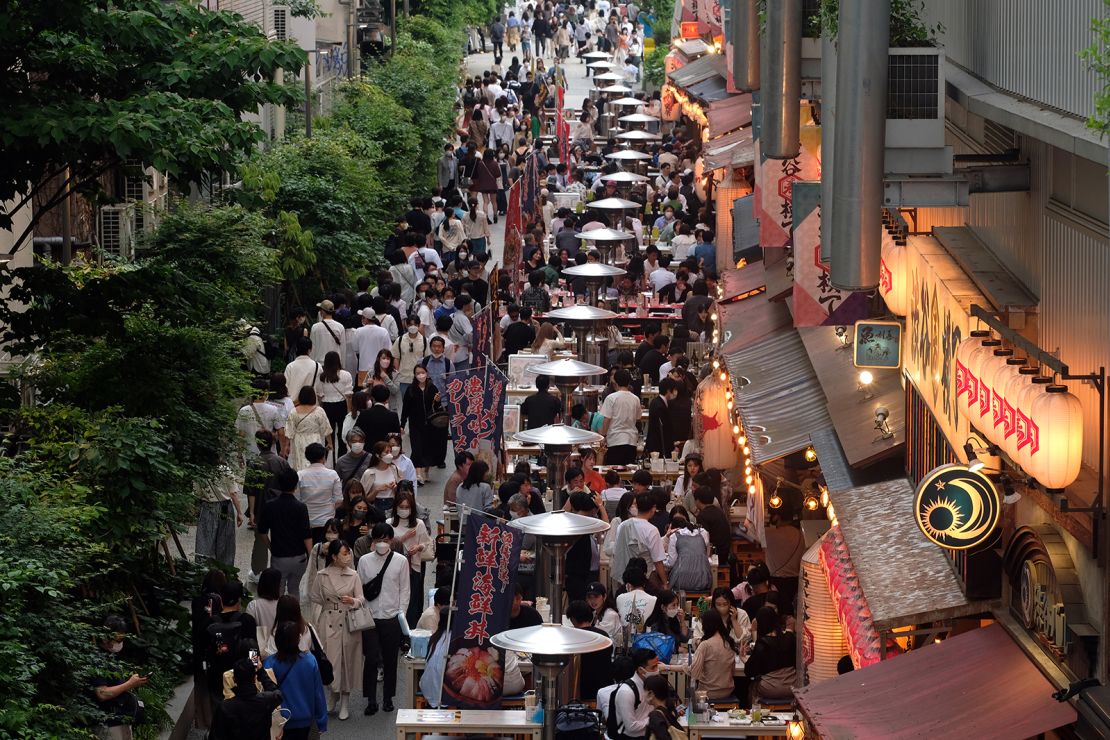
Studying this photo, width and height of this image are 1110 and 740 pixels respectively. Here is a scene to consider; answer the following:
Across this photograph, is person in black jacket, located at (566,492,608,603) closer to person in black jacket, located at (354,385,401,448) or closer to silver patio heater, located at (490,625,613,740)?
person in black jacket, located at (354,385,401,448)

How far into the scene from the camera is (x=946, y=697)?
991 centimetres

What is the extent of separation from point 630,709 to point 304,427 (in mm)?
7224

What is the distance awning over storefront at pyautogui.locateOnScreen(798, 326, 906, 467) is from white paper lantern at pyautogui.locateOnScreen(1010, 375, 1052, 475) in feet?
15.3

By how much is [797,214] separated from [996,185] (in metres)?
4.82

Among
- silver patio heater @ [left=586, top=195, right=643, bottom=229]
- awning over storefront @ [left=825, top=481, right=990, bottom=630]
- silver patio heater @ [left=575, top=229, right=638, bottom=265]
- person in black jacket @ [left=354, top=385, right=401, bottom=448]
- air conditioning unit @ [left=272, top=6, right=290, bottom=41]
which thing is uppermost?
air conditioning unit @ [left=272, top=6, right=290, bottom=41]

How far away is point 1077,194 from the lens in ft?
32.9

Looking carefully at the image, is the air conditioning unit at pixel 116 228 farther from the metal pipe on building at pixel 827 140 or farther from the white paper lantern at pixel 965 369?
the white paper lantern at pixel 965 369

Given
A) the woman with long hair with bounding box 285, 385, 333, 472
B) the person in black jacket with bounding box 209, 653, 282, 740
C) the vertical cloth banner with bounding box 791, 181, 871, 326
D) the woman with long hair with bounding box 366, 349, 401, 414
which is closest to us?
the person in black jacket with bounding box 209, 653, 282, 740

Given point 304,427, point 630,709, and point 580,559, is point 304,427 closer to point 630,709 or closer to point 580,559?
point 580,559

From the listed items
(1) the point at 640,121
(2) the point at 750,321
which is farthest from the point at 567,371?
(1) the point at 640,121

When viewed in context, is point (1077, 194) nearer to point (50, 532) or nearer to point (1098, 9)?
point (1098, 9)

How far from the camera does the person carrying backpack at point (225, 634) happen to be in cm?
1341

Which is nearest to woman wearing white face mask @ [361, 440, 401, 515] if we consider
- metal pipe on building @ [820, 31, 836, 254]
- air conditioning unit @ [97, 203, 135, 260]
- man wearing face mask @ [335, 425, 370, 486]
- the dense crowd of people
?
the dense crowd of people

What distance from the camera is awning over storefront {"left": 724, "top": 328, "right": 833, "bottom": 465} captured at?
15906mm
